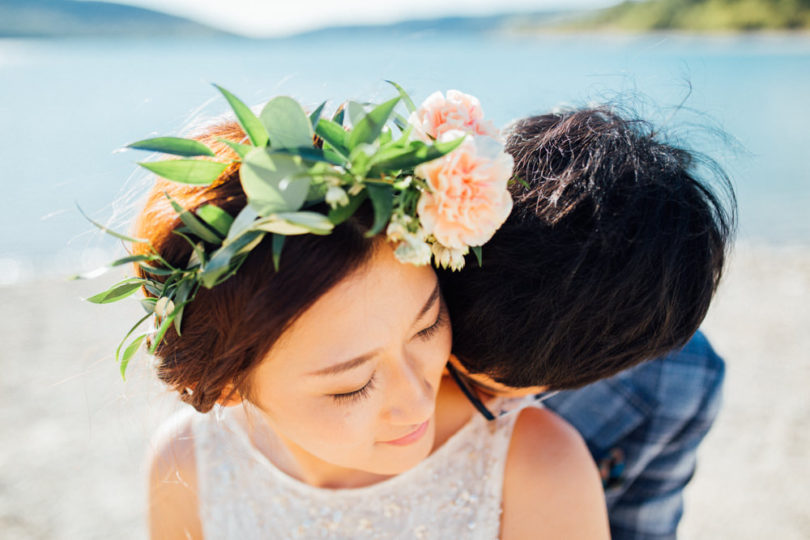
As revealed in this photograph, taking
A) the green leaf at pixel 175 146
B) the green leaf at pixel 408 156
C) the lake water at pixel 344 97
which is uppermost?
the green leaf at pixel 408 156

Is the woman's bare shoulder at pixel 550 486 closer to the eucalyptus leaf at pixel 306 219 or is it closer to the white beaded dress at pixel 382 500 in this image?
the white beaded dress at pixel 382 500

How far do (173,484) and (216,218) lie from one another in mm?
1049

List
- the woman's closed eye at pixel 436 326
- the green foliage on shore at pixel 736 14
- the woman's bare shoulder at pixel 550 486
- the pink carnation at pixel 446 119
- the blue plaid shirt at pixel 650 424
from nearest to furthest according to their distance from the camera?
1. the pink carnation at pixel 446 119
2. the woman's closed eye at pixel 436 326
3. the woman's bare shoulder at pixel 550 486
4. the blue plaid shirt at pixel 650 424
5. the green foliage on shore at pixel 736 14

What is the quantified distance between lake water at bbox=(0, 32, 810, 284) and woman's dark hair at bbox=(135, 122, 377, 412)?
0.20 m

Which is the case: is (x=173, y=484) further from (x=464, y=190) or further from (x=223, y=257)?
(x=464, y=190)

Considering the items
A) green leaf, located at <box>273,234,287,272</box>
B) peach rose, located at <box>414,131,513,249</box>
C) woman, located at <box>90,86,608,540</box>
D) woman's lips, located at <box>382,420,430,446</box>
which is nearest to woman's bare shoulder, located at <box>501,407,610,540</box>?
woman, located at <box>90,86,608,540</box>

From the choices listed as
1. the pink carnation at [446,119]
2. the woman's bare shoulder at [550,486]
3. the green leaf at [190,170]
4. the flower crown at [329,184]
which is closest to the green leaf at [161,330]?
the flower crown at [329,184]

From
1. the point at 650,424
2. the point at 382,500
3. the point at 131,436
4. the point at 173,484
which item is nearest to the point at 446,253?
the point at 382,500

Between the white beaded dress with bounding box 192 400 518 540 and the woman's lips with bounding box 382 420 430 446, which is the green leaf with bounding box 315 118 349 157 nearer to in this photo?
the woman's lips with bounding box 382 420 430 446

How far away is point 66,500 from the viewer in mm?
3893

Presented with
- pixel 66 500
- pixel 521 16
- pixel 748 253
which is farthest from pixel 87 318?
pixel 521 16

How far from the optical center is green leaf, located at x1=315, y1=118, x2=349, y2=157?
3.90 feet

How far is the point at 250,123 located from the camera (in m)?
1.19

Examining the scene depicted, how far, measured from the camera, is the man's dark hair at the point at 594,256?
148cm
